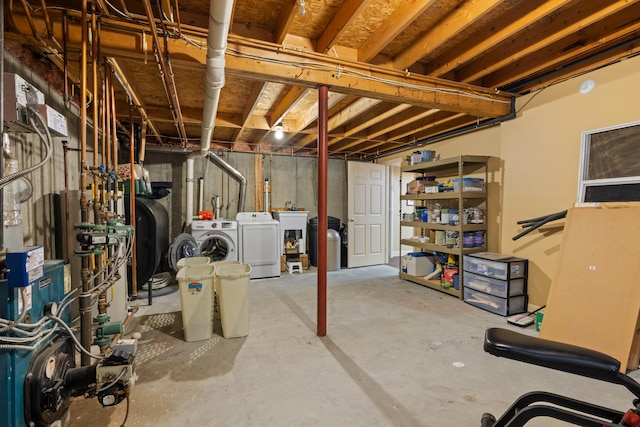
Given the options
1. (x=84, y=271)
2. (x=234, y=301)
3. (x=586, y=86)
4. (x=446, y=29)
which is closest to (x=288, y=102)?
(x=446, y=29)

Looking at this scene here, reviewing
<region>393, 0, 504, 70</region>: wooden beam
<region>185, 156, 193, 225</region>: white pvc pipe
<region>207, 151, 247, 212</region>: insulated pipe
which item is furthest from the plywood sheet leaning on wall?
<region>185, 156, 193, 225</region>: white pvc pipe

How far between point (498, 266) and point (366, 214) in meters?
2.97

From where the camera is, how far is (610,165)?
2.50 metres

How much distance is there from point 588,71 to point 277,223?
13.6 ft

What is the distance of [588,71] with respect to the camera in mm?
2730

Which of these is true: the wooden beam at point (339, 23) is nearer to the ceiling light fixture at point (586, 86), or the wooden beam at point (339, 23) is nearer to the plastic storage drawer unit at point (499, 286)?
the ceiling light fixture at point (586, 86)

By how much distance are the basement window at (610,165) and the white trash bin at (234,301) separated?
3148mm

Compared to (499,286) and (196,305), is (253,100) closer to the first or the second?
(196,305)

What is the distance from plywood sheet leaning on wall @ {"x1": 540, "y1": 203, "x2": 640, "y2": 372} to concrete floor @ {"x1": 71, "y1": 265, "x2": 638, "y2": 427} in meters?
0.28

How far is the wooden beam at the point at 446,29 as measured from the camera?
6.54 feet

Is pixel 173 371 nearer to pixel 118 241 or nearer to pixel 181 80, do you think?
pixel 118 241

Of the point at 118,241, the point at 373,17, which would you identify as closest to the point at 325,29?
the point at 373,17

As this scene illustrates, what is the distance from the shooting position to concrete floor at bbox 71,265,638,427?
165 centimetres

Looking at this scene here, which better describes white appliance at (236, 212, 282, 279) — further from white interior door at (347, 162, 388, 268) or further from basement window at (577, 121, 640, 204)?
basement window at (577, 121, 640, 204)
